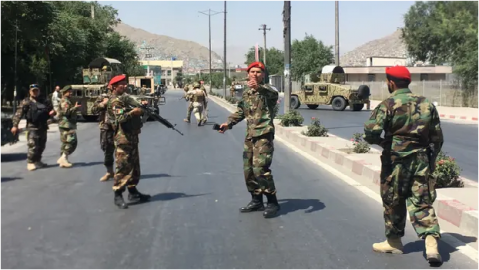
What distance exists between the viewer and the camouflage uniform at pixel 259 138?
583cm

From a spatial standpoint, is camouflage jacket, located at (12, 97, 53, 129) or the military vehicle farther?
the military vehicle

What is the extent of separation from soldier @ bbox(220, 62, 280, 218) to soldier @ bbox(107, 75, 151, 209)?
4.43 feet

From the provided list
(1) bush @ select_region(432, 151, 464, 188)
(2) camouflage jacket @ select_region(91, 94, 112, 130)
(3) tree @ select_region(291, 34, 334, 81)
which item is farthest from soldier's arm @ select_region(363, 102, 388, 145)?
(3) tree @ select_region(291, 34, 334, 81)

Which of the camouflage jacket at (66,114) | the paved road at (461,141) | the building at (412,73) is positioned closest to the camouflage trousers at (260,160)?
the paved road at (461,141)

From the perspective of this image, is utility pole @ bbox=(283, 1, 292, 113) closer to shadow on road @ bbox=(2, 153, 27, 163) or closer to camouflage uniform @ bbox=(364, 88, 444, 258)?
shadow on road @ bbox=(2, 153, 27, 163)

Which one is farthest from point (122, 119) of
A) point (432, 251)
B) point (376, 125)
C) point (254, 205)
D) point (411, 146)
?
point (432, 251)

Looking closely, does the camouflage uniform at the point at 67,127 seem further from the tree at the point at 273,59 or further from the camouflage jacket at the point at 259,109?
the tree at the point at 273,59

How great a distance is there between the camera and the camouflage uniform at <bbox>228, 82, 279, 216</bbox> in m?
5.83

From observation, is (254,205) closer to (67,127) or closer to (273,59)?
(67,127)

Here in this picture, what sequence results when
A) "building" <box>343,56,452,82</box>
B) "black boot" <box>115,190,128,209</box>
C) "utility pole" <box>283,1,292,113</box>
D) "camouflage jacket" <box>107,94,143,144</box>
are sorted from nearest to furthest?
"camouflage jacket" <box>107,94,143,144</box>
"black boot" <box>115,190,128,209</box>
"utility pole" <box>283,1,292,113</box>
"building" <box>343,56,452,82</box>

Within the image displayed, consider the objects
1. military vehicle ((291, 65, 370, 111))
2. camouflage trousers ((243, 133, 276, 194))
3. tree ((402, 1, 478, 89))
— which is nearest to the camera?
camouflage trousers ((243, 133, 276, 194))

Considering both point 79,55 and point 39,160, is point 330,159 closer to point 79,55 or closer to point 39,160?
point 39,160

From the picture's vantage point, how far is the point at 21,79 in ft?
90.8

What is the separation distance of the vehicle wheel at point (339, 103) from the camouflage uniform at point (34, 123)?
2154 centimetres
